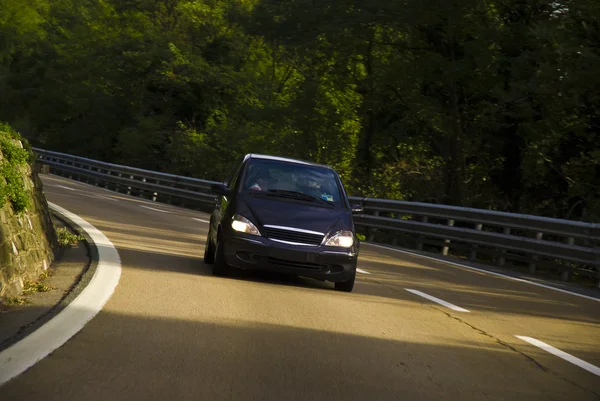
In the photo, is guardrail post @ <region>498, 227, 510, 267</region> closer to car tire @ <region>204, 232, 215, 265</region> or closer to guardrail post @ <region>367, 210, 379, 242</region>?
guardrail post @ <region>367, 210, 379, 242</region>

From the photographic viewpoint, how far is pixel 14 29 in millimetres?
73938

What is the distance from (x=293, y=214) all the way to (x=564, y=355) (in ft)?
12.9

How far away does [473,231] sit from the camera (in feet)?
65.7

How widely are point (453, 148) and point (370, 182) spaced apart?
2.74 metres

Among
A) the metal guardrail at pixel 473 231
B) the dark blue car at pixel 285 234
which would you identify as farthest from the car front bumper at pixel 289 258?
the metal guardrail at pixel 473 231

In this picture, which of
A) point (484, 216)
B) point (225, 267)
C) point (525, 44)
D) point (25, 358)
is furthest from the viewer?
point (525, 44)

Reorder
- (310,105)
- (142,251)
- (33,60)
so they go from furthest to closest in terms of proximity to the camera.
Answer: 1. (33,60)
2. (310,105)
3. (142,251)

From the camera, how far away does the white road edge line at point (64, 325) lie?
6.05 metres

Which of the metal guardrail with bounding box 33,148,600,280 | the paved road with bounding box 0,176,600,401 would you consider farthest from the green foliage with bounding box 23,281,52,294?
the metal guardrail with bounding box 33,148,600,280

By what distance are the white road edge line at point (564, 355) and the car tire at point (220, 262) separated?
3.67m

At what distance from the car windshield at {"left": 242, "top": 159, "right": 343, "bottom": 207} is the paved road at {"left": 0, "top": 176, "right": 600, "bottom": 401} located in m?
1.03

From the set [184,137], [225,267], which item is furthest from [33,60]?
[225,267]

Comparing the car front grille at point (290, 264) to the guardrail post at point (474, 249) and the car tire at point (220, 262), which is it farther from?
the guardrail post at point (474, 249)

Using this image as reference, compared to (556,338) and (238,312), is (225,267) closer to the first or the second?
(238,312)
